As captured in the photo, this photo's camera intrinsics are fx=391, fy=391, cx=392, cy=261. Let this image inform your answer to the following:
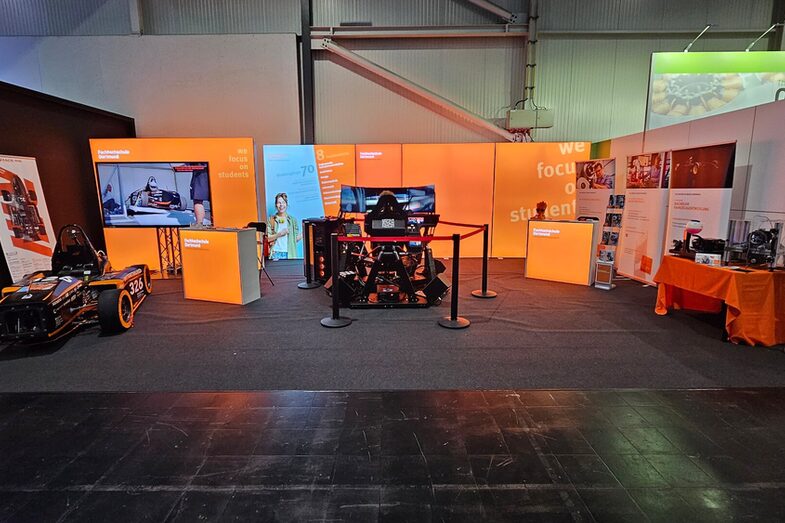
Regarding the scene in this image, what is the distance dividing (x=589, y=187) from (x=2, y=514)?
7.83 m

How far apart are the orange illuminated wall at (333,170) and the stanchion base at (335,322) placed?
417cm

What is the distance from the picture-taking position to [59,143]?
6371 millimetres

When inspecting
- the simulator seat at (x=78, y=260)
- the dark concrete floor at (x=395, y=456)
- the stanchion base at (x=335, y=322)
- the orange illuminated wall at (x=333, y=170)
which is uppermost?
the orange illuminated wall at (x=333, y=170)

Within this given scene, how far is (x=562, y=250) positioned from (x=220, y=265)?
520cm

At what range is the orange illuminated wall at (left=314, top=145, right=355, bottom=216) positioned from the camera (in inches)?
324

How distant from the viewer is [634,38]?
29.0ft

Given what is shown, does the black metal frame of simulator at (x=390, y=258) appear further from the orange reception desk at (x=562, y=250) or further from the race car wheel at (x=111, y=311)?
the race car wheel at (x=111, y=311)

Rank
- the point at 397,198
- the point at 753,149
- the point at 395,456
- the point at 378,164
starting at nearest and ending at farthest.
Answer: the point at 395,456, the point at 753,149, the point at 397,198, the point at 378,164

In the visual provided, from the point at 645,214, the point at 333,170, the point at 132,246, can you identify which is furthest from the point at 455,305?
the point at 132,246

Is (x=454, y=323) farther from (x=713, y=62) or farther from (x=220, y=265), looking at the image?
(x=713, y=62)

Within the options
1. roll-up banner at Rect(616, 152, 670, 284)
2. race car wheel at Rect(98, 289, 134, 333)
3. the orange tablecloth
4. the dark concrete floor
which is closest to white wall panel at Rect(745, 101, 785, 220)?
roll-up banner at Rect(616, 152, 670, 284)

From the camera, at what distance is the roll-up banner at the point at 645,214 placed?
5758 millimetres

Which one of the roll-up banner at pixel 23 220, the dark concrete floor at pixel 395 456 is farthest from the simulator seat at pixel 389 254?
the roll-up banner at pixel 23 220

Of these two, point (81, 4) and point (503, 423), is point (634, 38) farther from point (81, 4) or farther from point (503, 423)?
point (81, 4)
